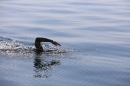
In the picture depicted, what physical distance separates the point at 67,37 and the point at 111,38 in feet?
15.5

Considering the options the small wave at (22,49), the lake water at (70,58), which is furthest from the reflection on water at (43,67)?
the small wave at (22,49)

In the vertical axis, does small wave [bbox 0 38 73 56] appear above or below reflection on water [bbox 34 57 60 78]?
above

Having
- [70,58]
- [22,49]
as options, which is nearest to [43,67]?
[70,58]

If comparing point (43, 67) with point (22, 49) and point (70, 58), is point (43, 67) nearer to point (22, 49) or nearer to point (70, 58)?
point (70, 58)

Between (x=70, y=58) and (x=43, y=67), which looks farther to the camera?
(x=70, y=58)

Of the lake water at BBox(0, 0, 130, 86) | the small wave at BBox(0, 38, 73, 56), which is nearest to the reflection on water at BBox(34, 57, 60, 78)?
the lake water at BBox(0, 0, 130, 86)

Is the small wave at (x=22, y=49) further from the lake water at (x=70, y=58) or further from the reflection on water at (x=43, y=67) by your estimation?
the reflection on water at (x=43, y=67)

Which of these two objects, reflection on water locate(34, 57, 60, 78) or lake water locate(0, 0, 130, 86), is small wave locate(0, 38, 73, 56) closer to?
lake water locate(0, 0, 130, 86)

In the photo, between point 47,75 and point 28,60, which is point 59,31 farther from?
point 47,75

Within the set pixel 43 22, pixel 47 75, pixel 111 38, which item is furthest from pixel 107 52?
pixel 43 22

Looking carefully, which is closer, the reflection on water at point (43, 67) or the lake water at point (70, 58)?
the lake water at point (70, 58)

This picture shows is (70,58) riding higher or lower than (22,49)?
lower

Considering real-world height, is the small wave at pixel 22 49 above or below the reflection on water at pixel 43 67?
above

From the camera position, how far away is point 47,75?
19.7m
